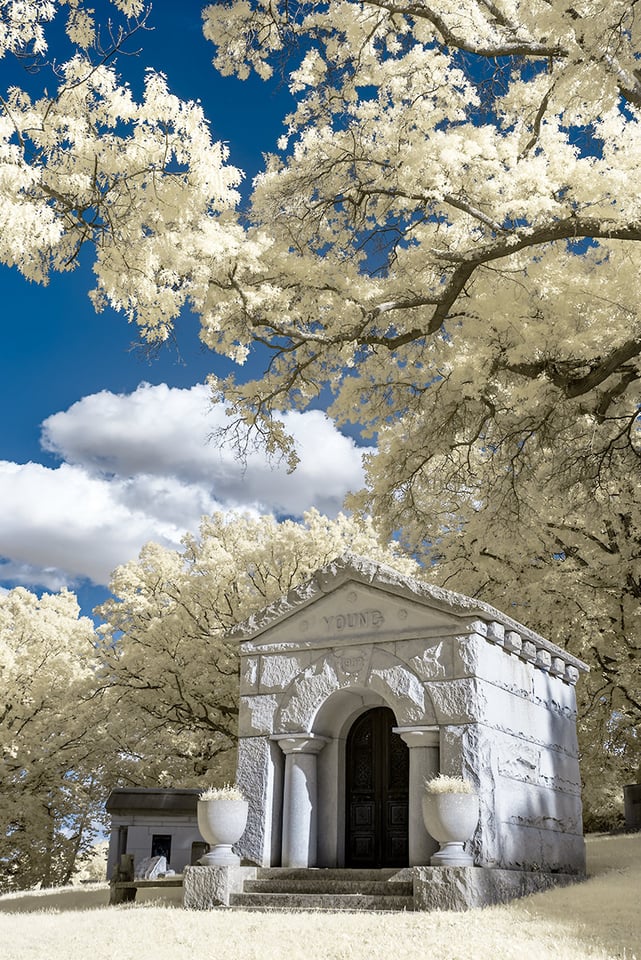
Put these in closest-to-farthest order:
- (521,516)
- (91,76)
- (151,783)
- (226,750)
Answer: (91,76)
(521,516)
(226,750)
(151,783)

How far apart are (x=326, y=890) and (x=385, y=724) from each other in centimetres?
244

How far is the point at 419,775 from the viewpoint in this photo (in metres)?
10.7

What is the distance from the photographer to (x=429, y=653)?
11031 millimetres

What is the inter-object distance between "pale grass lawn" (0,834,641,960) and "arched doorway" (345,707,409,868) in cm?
226

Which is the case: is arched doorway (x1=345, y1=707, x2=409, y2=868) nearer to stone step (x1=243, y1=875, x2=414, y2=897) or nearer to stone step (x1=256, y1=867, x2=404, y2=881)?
stone step (x1=256, y1=867, x2=404, y2=881)

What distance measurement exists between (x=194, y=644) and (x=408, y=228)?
12.7m

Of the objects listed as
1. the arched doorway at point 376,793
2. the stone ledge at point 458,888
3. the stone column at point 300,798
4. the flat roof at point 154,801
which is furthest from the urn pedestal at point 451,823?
the flat roof at point 154,801

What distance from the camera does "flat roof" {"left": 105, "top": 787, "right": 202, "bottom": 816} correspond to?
17.4 m

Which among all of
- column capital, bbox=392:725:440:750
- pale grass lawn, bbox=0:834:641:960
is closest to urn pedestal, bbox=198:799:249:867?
pale grass lawn, bbox=0:834:641:960

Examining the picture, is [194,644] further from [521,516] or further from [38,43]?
Answer: [38,43]

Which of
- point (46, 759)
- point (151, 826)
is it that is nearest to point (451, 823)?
point (151, 826)

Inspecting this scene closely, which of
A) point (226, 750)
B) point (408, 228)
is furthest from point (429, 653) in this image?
point (226, 750)

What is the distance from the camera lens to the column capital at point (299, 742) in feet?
38.2

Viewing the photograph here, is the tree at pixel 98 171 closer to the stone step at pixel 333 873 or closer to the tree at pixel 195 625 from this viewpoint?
the stone step at pixel 333 873
